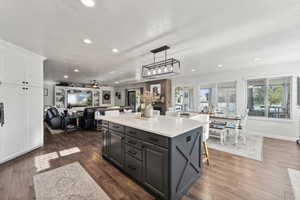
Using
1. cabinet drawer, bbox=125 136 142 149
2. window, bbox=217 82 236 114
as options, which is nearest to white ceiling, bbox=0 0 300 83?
cabinet drawer, bbox=125 136 142 149

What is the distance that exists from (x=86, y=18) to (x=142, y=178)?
256 cm

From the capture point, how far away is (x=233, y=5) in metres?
1.62

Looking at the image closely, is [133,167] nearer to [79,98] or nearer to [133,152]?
[133,152]

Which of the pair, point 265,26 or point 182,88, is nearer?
point 265,26

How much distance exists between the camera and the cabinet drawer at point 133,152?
1.92m

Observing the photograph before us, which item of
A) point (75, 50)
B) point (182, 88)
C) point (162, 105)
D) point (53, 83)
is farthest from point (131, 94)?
point (75, 50)

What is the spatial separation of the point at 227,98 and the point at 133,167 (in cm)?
530

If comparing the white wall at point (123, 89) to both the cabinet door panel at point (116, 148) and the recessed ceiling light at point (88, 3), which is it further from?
the recessed ceiling light at point (88, 3)

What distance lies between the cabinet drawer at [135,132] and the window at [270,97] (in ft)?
17.2

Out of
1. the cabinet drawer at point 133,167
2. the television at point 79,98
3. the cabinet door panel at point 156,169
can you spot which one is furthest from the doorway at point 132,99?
the cabinet door panel at point 156,169

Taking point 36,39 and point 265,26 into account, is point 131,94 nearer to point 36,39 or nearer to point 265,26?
point 36,39

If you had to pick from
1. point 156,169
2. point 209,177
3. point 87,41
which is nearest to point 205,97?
point 209,177

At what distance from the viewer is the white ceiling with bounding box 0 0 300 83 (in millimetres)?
1632

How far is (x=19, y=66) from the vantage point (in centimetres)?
295
